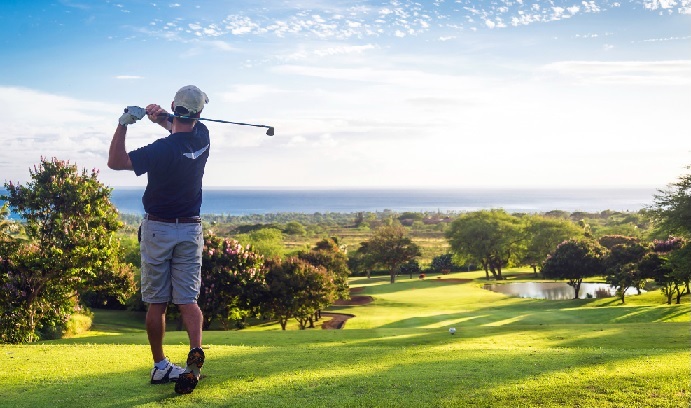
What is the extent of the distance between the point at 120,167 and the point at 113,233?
66.8 ft

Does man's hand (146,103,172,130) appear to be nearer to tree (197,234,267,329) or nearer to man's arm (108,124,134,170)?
man's arm (108,124,134,170)

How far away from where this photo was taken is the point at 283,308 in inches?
1473

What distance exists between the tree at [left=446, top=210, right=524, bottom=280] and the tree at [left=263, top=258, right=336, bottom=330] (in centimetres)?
4347

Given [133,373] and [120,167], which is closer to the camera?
[120,167]

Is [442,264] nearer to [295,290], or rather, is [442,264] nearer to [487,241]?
[487,241]

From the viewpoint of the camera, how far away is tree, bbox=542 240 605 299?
171 feet

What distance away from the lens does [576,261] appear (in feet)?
171

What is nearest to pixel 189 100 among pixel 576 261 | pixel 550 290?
pixel 576 261


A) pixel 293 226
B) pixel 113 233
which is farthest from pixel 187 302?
pixel 293 226

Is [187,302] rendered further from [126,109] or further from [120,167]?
[126,109]

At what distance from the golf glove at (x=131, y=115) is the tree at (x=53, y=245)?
Result: 18124 mm

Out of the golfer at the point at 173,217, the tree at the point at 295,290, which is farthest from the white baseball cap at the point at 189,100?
the tree at the point at 295,290

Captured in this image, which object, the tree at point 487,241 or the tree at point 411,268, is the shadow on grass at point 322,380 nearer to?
the tree at point 487,241

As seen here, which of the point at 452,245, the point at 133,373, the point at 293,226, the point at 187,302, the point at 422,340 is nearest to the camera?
the point at 187,302
